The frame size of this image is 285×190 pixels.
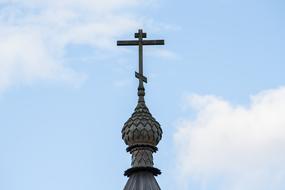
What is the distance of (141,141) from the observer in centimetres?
3203

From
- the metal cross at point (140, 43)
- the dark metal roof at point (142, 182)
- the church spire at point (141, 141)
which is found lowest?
the dark metal roof at point (142, 182)

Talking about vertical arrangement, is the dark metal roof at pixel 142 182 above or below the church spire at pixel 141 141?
below

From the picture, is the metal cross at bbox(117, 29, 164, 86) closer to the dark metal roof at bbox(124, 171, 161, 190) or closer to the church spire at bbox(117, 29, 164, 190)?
the church spire at bbox(117, 29, 164, 190)

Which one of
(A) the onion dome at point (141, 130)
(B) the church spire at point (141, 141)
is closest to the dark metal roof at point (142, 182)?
(B) the church spire at point (141, 141)

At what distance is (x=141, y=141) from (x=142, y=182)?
1.38 meters

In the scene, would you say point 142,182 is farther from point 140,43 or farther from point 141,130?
point 140,43

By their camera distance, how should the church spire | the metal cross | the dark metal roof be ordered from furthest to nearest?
1. the metal cross
2. the church spire
3. the dark metal roof

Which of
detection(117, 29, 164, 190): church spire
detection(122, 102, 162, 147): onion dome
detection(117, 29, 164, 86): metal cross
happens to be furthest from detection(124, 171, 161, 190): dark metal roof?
detection(117, 29, 164, 86): metal cross

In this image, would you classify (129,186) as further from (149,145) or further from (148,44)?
(148,44)

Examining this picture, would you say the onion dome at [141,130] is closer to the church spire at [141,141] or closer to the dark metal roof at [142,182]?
the church spire at [141,141]

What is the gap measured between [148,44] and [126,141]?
114 inches

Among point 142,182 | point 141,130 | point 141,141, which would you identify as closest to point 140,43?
point 141,130

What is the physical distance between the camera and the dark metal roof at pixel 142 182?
3102cm

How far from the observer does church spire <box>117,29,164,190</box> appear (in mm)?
31234
